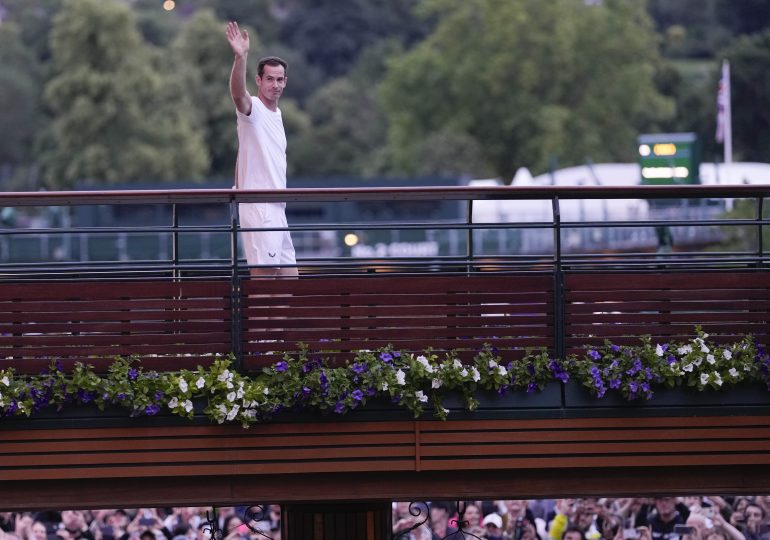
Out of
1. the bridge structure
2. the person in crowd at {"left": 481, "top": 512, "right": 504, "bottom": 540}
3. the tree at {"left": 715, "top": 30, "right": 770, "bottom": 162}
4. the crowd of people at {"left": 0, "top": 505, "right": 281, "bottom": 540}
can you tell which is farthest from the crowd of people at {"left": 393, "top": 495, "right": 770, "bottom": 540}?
the tree at {"left": 715, "top": 30, "right": 770, "bottom": 162}

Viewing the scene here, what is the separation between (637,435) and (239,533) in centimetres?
477

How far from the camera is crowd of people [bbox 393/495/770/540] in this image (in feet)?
39.6

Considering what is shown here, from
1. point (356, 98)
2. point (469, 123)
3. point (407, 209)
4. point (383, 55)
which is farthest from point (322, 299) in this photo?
point (383, 55)

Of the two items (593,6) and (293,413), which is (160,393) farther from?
(593,6)

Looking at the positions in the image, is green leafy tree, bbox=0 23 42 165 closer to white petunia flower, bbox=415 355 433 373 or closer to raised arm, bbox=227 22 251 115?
raised arm, bbox=227 22 251 115

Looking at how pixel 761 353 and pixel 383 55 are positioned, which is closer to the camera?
pixel 761 353

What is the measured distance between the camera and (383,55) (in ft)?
334

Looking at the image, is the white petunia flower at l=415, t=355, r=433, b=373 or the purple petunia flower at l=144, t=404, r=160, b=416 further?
the white petunia flower at l=415, t=355, r=433, b=373

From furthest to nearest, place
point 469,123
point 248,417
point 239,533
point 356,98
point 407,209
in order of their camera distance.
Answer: point 356,98, point 469,123, point 407,209, point 239,533, point 248,417

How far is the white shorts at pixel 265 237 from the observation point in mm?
9094

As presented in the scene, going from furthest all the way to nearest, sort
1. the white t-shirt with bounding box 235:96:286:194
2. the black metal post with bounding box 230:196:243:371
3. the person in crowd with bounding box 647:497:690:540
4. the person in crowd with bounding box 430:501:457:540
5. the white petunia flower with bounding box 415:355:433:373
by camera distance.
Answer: the person in crowd with bounding box 430:501:457:540, the person in crowd with bounding box 647:497:690:540, the white t-shirt with bounding box 235:96:286:194, the black metal post with bounding box 230:196:243:371, the white petunia flower with bounding box 415:355:433:373

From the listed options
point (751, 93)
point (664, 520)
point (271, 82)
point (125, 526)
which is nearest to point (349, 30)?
point (751, 93)

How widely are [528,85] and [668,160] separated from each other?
5066 centimetres

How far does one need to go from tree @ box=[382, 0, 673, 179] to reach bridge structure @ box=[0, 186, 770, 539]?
6367 cm
